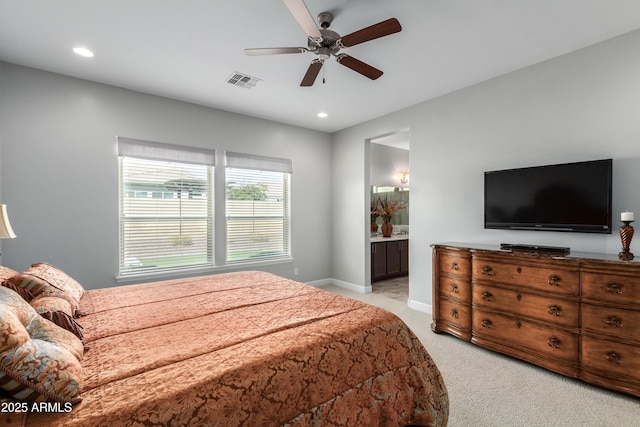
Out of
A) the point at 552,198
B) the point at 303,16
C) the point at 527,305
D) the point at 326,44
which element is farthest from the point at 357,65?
the point at 527,305

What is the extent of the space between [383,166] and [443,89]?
9.33 ft

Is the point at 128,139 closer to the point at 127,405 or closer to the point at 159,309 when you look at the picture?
the point at 159,309


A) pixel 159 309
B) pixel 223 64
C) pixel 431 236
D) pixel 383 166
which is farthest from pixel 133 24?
pixel 383 166

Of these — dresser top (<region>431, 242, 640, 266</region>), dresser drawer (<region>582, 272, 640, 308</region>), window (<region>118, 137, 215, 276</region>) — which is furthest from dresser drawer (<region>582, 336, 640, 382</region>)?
window (<region>118, 137, 215, 276</region>)

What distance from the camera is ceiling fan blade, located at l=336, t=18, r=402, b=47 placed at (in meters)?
1.95

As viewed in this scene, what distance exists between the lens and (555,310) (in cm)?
248

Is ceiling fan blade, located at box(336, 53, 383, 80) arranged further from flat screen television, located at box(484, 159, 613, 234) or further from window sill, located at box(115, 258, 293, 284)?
window sill, located at box(115, 258, 293, 284)

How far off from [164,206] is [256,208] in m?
1.36

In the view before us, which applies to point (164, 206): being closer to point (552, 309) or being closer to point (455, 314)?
point (455, 314)

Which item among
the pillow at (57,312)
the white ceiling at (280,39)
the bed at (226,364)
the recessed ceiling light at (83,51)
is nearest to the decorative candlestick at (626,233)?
the white ceiling at (280,39)

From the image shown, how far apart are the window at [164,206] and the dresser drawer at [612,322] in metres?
4.25

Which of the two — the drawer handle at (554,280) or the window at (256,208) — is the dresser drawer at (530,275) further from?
the window at (256,208)

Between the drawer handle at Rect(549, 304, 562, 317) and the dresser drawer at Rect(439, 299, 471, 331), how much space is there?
0.73 m

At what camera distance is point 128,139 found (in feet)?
12.0
